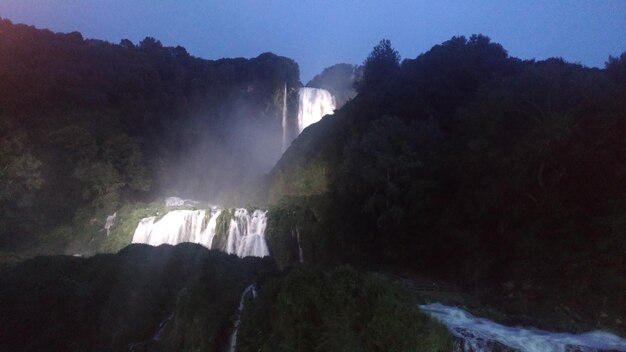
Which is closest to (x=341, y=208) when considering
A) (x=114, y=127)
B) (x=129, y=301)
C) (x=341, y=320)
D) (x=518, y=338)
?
(x=129, y=301)

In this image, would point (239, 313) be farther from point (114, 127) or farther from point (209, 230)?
point (114, 127)

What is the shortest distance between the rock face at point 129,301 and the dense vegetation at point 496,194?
917 cm

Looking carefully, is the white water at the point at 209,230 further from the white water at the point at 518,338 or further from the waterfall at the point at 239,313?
the white water at the point at 518,338

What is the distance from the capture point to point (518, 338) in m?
6.74

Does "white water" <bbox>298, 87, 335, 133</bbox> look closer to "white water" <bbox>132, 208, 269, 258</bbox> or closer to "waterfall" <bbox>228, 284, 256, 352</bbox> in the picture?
"white water" <bbox>132, 208, 269, 258</bbox>

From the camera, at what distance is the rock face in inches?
333

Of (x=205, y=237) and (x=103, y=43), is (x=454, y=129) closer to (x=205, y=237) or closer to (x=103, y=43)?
(x=205, y=237)

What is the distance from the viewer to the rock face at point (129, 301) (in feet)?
27.8

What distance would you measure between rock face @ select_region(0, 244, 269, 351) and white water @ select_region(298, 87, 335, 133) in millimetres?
46290

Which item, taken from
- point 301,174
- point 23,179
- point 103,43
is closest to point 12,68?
point 23,179

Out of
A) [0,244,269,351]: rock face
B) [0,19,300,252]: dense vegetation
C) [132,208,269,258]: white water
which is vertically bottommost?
[0,244,269,351]: rock face

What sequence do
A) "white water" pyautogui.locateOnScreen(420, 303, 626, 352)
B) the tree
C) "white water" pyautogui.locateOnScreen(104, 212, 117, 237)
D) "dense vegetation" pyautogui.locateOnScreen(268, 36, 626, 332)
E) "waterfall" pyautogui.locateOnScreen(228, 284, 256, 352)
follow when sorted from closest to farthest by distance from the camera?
"white water" pyautogui.locateOnScreen(420, 303, 626, 352) → "waterfall" pyautogui.locateOnScreen(228, 284, 256, 352) → "dense vegetation" pyautogui.locateOnScreen(268, 36, 626, 332) → "white water" pyautogui.locateOnScreen(104, 212, 117, 237) → the tree

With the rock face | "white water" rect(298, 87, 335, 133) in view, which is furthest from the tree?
the rock face

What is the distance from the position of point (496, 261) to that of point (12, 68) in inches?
1567
